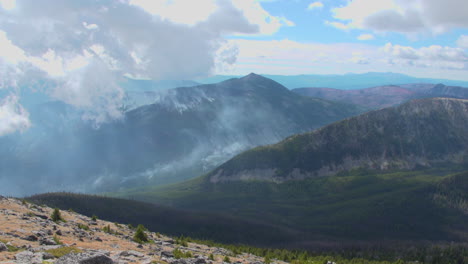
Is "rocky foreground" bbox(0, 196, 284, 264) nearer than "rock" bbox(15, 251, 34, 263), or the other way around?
"rock" bbox(15, 251, 34, 263)

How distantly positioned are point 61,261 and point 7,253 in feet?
27.1

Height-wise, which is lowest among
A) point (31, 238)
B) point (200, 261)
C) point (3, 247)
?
point (200, 261)

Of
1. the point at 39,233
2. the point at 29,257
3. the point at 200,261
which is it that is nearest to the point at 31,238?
the point at 39,233

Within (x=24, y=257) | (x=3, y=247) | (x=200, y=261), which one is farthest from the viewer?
(x=200, y=261)

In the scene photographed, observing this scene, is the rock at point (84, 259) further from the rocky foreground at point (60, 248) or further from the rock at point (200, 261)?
the rock at point (200, 261)

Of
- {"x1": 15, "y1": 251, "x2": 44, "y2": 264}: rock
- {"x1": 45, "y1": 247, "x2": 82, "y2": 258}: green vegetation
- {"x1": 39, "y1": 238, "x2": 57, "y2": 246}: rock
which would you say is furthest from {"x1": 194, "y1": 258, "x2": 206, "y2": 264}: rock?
{"x1": 15, "y1": 251, "x2": 44, "y2": 264}: rock

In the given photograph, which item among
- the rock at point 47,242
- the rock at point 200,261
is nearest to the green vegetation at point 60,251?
the rock at point 47,242

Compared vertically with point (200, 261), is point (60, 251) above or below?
above

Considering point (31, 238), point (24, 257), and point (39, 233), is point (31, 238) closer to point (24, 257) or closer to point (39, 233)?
point (39, 233)

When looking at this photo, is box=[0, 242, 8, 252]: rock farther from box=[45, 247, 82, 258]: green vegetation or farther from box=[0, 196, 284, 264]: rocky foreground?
box=[45, 247, 82, 258]: green vegetation

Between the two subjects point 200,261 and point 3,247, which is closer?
point 3,247

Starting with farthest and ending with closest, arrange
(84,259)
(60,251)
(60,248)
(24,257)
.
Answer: (60,248) < (60,251) < (24,257) < (84,259)

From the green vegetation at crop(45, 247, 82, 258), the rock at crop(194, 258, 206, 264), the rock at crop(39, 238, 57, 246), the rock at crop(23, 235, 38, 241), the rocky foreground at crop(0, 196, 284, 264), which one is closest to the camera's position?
the rocky foreground at crop(0, 196, 284, 264)

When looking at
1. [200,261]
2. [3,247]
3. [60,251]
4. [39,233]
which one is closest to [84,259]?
[60,251]
